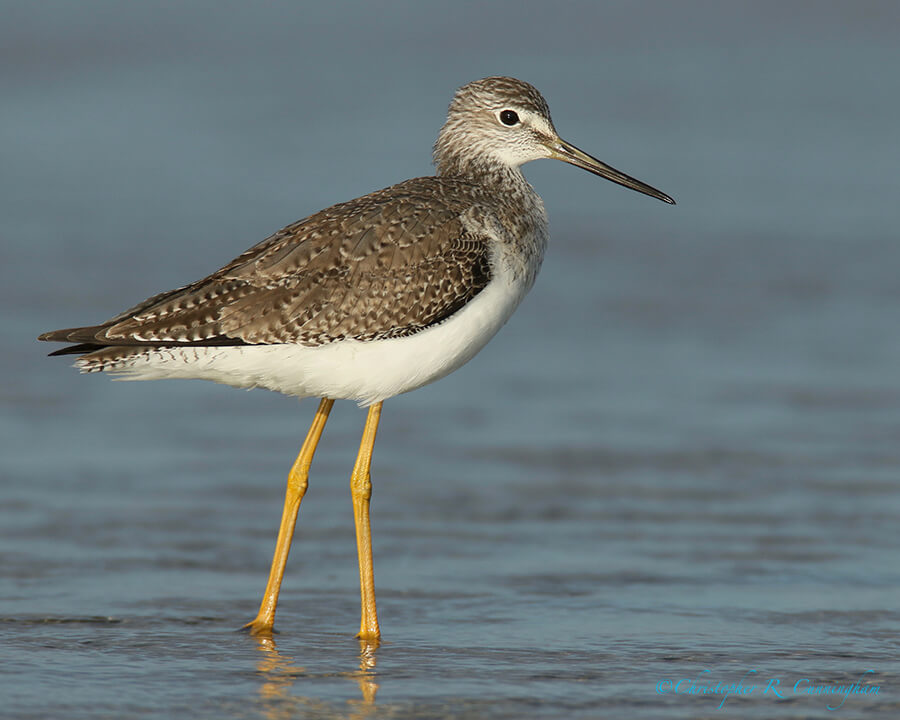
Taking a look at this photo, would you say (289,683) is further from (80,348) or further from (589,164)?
(589,164)

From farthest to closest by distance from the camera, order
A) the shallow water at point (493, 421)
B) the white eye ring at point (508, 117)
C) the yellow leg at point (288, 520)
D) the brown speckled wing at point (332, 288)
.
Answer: the white eye ring at point (508, 117) < the yellow leg at point (288, 520) < the brown speckled wing at point (332, 288) < the shallow water at point (493, 421)

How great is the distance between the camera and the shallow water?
8.77m

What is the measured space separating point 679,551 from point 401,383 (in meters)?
3.22

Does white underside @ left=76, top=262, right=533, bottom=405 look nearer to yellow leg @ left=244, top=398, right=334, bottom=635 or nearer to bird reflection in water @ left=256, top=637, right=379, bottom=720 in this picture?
yellow leg @ left=244, top=398, right=334, bottom=635

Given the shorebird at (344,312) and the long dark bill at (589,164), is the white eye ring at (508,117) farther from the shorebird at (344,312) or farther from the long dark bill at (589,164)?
the shorebird at (344,312)

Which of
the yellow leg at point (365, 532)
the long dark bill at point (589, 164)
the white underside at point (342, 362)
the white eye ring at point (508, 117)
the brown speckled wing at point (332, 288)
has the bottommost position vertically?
the yellow leg at point (365, 532)

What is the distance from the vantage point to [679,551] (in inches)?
446

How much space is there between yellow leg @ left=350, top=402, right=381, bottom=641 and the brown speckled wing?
0.96m

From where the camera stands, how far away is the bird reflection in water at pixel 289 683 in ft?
25.3

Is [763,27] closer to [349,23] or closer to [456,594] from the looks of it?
[349,23]

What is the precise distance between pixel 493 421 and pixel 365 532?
4.97 metres

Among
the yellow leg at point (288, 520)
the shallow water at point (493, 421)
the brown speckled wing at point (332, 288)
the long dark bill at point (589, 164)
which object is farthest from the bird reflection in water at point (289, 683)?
the long dark bill at point (589, 164)

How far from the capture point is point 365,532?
10047mm

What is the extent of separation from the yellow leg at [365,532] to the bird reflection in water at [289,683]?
155 mm
